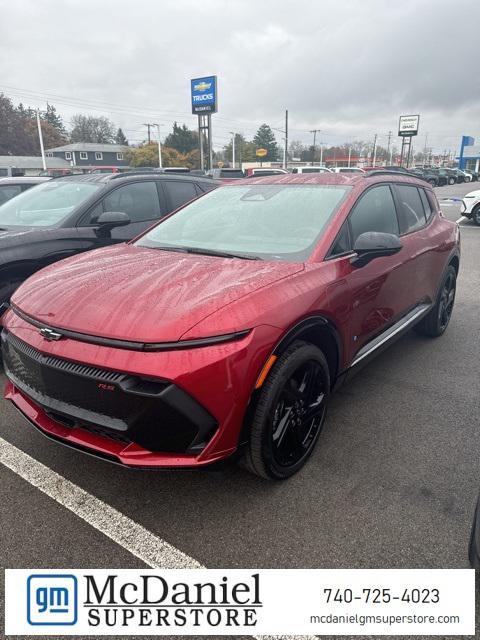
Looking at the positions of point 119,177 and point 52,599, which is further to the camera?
point 119,177

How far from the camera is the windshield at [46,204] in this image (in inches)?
184

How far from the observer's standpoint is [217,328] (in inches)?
81.0

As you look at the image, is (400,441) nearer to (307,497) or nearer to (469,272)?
(307,497)

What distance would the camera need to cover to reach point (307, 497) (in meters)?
2.51

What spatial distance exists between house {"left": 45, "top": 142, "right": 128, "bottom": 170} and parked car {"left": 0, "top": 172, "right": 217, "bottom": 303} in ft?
241

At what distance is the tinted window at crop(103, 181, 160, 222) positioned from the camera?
A: 16.3 feet

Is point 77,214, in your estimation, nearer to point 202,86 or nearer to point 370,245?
point 370,245

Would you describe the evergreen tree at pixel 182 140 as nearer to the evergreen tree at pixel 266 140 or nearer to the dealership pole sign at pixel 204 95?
the evergreen tree at pixel 266 140

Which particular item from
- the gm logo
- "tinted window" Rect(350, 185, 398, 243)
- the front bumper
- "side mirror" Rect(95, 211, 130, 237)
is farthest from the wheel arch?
"side mirror" Rect(95, 211, 130, 237)

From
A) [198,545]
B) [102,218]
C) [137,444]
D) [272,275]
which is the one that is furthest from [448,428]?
[102,218]

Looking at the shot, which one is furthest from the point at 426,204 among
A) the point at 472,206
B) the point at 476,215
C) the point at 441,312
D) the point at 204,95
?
the point at 204,95

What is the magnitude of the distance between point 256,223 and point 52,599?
8.03 ft

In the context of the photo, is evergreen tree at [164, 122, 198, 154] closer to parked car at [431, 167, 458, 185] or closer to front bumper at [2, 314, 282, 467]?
parked car at [431, 167, 458, 185]

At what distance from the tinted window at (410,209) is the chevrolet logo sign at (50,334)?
9.57 feet
